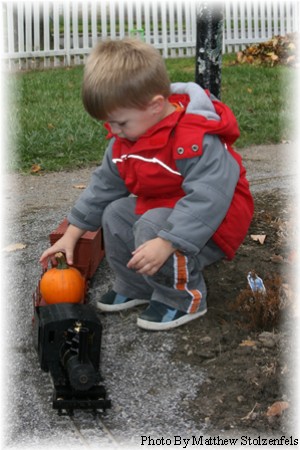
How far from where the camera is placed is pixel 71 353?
3156 millimetres

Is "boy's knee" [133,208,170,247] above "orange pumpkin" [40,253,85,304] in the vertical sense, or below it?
above

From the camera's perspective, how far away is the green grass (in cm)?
678

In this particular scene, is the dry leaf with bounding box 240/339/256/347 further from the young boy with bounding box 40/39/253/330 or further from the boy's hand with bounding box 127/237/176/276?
the boy's hand with bounding box 127/237/176/276

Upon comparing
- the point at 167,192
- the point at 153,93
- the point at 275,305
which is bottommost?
the point at 275,305

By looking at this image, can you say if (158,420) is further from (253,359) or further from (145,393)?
(253,359)

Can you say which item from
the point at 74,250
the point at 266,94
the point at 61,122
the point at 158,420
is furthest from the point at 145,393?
the point at 266,94

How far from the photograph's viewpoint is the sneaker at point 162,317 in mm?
3633

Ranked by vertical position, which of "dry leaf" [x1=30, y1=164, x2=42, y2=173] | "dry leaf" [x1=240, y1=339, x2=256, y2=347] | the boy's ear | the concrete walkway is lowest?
the concrete walkway

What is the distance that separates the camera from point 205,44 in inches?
186

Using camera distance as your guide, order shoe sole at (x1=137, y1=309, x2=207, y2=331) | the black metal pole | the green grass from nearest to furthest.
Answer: shoe sole at (x1=137, y1=309, x2=207, y2=331) → the black metal pole → the green grass

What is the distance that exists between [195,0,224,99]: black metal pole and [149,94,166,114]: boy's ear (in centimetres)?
123

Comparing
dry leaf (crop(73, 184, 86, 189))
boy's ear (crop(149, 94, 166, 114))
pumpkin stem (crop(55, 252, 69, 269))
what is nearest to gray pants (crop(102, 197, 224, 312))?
pumpkin stem (crop(55, 252, 69, 269))

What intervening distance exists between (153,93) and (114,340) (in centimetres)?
104

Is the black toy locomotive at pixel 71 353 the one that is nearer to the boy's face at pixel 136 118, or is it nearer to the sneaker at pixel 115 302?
the sneaker at pixel 115 302
